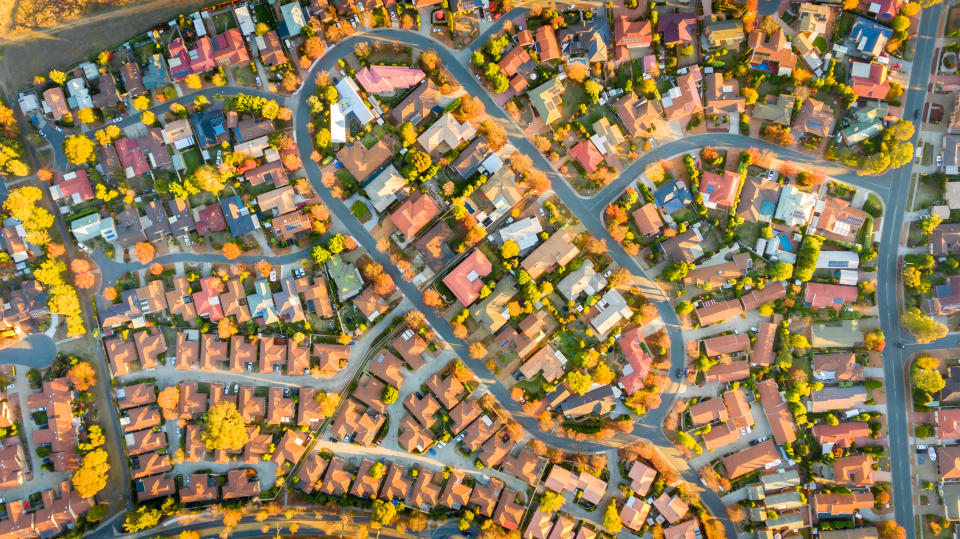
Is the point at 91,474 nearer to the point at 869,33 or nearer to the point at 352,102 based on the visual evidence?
the point at 352,102

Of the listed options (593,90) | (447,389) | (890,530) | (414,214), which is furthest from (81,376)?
(890,530)

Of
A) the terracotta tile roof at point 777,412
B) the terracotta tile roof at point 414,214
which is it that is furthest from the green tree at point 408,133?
the terracotta tile roof at point 777,412

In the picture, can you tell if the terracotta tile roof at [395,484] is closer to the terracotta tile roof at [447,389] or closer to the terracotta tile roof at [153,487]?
the terracotta tile roof at [447,389]

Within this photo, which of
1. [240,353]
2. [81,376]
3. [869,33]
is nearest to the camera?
[869,33]

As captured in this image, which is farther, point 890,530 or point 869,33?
point 890,530

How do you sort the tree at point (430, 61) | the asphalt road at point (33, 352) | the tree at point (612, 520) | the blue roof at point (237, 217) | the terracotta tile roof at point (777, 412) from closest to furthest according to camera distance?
1. the tree at point (612, 520)
2. the tree at point (430, 61)
3. the blue roof at point (237, 217)
4. the terracotta tile roof at point (777, 412)
5. the asphalt road at point (33, 352)

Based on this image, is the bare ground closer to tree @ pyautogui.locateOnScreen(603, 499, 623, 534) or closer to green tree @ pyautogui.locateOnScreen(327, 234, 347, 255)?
green tree @ pyautogui.locateOnScreen(327, 234, 347, 255)

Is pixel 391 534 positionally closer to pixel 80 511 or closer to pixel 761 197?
pixel 80 511
